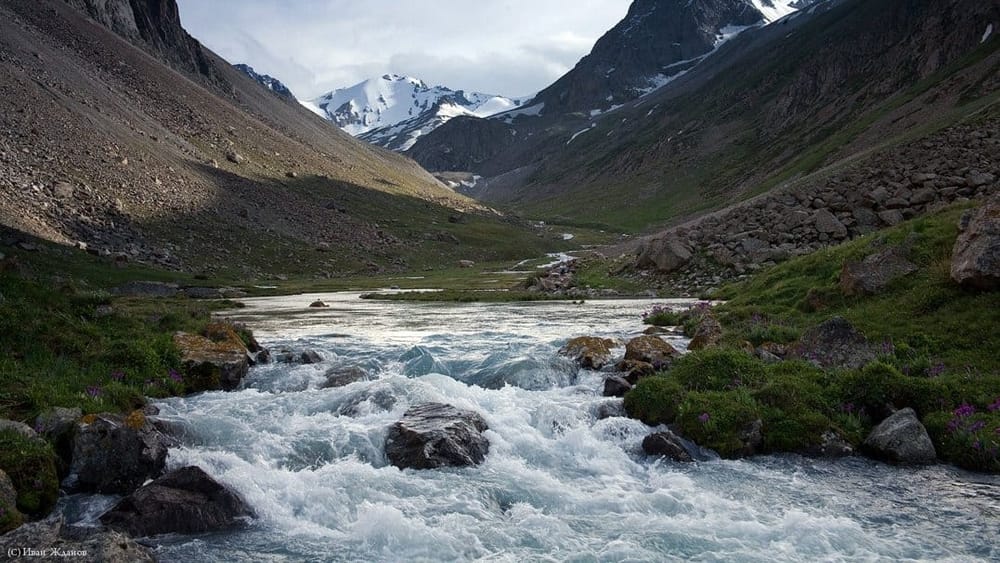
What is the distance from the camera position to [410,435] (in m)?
14.2

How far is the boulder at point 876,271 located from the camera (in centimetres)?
2078

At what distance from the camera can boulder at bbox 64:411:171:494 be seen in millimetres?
11539

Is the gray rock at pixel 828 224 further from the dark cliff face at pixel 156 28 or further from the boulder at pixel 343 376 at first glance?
the dark cliff face at pixel 156 28

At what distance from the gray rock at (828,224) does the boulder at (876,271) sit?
2015 cm

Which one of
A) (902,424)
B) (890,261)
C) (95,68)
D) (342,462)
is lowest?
(342,462)

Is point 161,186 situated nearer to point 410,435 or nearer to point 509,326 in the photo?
point 509,326

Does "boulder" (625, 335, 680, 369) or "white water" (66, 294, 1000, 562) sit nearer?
"white water" (66, 294, 1000, 562)

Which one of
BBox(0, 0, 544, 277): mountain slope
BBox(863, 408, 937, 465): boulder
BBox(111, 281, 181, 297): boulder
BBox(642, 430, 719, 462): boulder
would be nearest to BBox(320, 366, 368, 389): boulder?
BBox(642, 430, 719, 462): boulder

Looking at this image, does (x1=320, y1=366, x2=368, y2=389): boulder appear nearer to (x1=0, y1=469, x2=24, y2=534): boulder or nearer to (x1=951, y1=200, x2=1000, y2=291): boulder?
(x1=0, y1=469, x2=24, y2=534): boulder

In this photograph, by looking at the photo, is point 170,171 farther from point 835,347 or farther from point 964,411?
point 964,411

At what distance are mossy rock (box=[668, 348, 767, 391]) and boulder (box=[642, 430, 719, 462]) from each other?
8.20 ft

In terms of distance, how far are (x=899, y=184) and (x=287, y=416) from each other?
138 feet

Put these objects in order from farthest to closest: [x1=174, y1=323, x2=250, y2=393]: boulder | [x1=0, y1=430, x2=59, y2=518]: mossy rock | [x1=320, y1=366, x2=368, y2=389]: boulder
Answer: [x1=320, y1=366, x2=368, y2=389]: boulder, [x1=174, y1=323, x2=250, y2=393]: boulder, [x1=0, y1=430, x2=59, y2=518]: mossy rock

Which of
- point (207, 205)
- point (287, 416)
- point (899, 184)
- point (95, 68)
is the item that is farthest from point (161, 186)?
point (899, 184)
